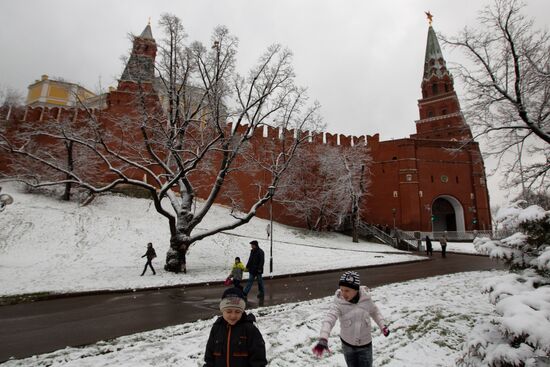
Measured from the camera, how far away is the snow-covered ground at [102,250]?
12461 millimetres

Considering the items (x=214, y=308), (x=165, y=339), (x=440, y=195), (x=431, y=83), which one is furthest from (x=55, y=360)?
(x=431, y=83)

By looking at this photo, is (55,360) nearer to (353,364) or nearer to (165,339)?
(165,339)

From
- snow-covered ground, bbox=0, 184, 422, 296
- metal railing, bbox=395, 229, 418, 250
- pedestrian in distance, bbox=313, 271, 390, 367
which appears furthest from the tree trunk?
metal railing, bbox=395, 229, 418, 250

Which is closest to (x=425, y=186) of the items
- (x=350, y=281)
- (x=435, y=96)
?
(x=435, y=96)

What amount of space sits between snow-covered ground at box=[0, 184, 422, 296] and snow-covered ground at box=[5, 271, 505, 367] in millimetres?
6364

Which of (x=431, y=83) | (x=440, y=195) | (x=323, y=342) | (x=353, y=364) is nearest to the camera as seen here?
(x=323, y=342)

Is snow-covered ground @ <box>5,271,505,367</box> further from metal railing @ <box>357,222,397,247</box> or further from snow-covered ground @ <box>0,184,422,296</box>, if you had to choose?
metal railing @ <box>357,222,397,247</box>

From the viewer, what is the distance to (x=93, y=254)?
16750mm

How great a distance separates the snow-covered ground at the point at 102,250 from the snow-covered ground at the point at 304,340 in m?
6.36

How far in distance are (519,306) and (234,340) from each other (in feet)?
8.71

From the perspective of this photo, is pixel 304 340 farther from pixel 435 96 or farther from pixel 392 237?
pixel 435 96

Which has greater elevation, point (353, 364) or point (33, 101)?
point (33, 101)

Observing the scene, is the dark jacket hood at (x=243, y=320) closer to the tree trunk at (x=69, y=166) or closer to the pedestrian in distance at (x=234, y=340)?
the pedestrian in distance at (x=234, y=340)

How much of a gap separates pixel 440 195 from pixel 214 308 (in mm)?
36693
